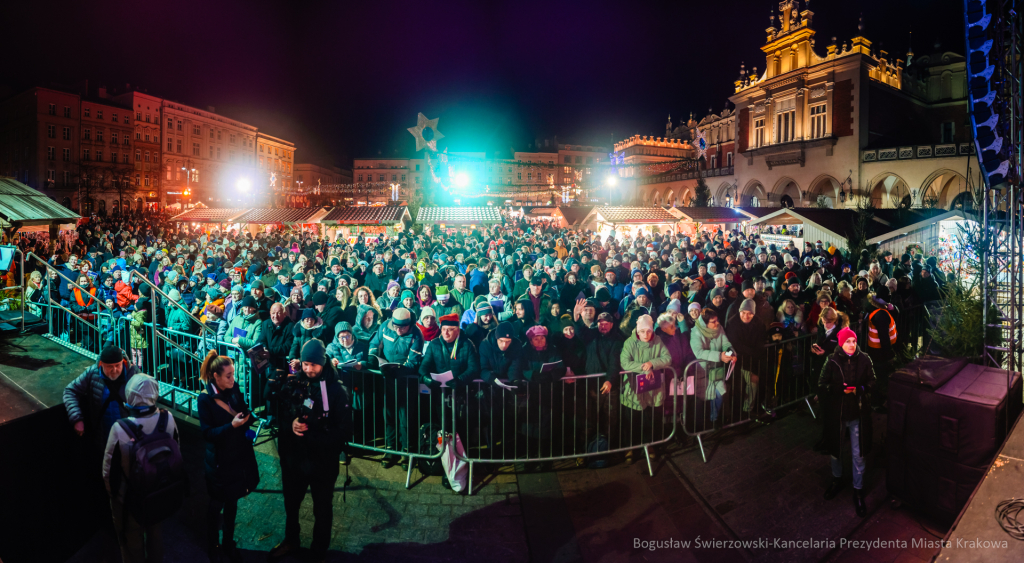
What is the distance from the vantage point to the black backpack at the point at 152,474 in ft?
11.2

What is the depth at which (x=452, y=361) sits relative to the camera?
533cm

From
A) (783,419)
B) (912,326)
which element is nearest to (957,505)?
(783,419)

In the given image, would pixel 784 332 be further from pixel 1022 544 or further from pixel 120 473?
pixel 120 473

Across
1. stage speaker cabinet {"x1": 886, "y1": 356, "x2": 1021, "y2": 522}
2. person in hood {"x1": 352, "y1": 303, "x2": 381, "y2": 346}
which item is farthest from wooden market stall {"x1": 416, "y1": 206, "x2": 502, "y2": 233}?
stage speaker cabinet {"x1": 886, "y1": 356, "x2": 1021, "y2": 522}

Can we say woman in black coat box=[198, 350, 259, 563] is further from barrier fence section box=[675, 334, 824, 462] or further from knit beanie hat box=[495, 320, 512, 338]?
barrier fence section box=[675, 334, 824, 462]

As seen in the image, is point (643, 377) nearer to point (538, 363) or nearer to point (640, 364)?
point (640, 364)

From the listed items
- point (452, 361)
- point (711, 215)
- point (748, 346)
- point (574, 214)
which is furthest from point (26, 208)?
point (574, 214)

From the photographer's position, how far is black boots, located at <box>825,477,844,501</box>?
15.4 feet

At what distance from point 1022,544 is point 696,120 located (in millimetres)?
72636

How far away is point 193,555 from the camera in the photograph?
12.9 ft

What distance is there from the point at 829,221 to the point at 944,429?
18025 millimetres

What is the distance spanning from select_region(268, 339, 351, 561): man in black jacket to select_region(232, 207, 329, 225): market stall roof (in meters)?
22.8

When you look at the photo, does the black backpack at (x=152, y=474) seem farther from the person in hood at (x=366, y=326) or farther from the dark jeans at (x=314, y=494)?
the person in hood at (x=366, y=326)

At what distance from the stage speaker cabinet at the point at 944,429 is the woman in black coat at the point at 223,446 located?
546 centimetres
